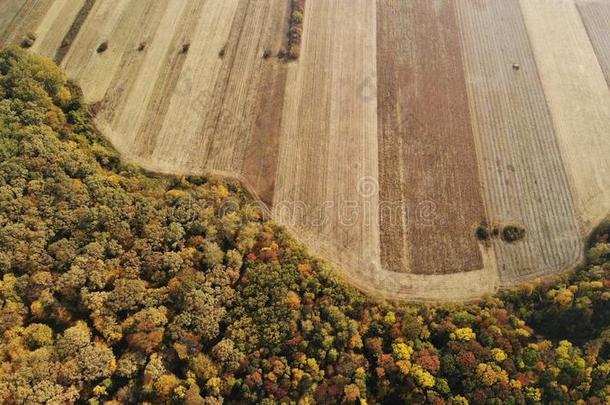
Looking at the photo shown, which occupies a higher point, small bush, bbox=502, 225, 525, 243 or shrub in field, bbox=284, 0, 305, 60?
shrub in field, bbox=284, 0, 305, 60

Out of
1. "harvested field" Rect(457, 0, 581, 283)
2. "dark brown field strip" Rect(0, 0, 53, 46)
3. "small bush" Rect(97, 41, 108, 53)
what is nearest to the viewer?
"harvested field" Rect(457, 0, 581, 283)

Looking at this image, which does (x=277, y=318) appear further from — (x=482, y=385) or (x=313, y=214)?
(x=482, y=385)

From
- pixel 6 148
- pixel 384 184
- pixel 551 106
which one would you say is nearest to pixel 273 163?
pixel 384 184

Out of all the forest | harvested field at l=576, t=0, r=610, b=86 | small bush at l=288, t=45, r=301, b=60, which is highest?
harvested field at l=576, t=0, r=610, b=86

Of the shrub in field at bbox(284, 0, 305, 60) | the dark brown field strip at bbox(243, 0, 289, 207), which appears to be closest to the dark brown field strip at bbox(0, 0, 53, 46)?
the dark brown field strip at bbox(243, 0, 289, 207)

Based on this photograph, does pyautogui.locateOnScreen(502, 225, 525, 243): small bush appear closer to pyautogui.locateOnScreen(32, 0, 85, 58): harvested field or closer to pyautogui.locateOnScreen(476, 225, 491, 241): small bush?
pyautogui.locateOnScreen(476, 225, 491, 241): small bush
